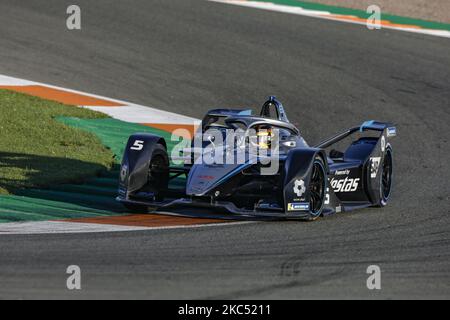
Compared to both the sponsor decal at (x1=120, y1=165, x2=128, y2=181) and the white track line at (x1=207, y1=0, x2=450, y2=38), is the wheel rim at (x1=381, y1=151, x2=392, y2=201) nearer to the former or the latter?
the sponsor decal at (x1=120, y1=165, x2=128, y2=181)

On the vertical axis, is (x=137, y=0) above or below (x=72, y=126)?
above

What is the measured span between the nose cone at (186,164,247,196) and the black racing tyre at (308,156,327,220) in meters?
0.70

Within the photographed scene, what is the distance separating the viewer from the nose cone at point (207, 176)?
1006 cm

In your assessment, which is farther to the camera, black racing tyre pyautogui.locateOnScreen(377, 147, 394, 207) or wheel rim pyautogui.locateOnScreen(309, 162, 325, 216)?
black racing tyre pyautogui.locateOnScreen(377, 147, 394, 207)

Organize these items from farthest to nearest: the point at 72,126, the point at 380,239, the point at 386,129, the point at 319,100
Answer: the point at 319,100 → the point at 72,126 → the point at 386,129 → the point at 380,239

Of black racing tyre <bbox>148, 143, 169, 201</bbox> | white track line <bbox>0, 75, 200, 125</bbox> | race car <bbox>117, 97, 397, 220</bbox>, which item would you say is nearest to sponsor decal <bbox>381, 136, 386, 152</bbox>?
race car <bbox>117, 97, 397, 220</bbox>

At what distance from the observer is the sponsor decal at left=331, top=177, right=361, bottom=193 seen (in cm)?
1076

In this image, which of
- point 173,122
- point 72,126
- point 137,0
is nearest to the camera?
point 72,126

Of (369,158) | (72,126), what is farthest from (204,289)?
(72,126)

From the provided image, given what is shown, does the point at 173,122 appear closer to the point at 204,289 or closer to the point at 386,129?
the point at 386,129

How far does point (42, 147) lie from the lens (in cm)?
1289

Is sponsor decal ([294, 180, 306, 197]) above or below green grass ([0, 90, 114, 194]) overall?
below

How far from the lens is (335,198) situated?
34.9 feet
